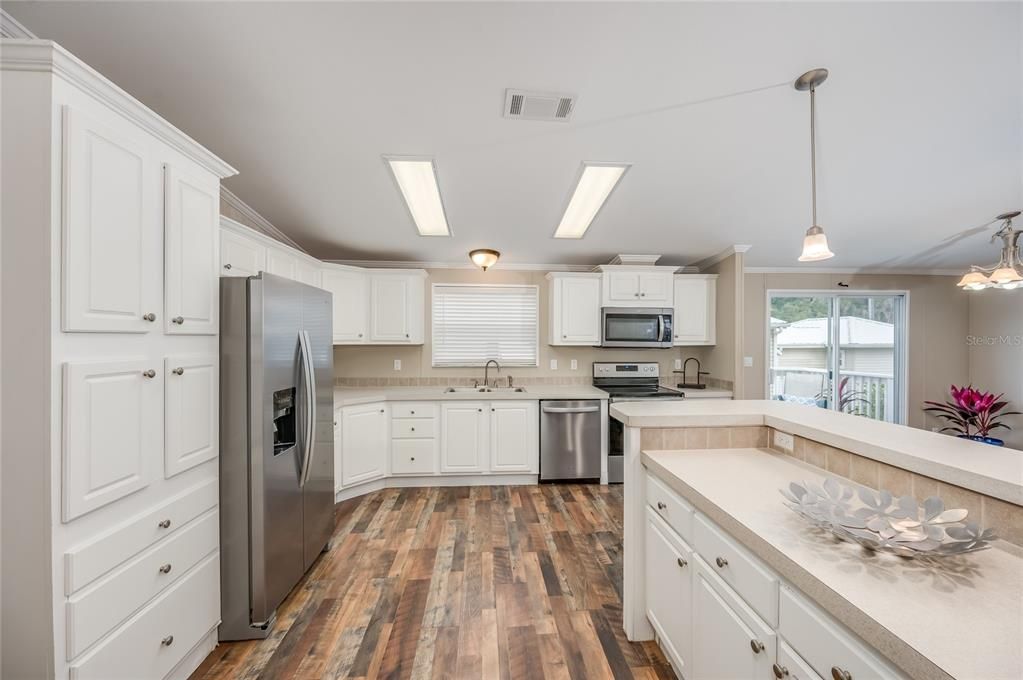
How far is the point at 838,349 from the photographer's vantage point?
4.81 m

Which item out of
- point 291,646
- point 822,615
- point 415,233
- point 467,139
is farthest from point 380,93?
point 291,646

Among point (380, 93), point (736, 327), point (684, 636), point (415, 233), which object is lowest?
point (684, 636)

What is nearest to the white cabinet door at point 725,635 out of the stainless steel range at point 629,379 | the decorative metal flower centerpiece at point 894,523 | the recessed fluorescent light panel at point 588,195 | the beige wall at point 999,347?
the decorative metal flower centerpiece at point 894,523

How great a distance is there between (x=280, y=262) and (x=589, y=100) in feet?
8.08

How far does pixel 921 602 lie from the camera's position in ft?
2.54

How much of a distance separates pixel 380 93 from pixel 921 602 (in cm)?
256

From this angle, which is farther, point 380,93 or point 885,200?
point 885,200

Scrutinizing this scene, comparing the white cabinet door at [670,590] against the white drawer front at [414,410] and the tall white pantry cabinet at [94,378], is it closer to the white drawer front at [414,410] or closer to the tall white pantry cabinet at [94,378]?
the tall white pantry cabinet at [94,378]

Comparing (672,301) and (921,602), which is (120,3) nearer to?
(921,602)

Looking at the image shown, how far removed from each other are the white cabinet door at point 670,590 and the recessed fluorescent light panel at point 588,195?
2209 mm

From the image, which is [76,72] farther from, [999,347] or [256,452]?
[999,347]

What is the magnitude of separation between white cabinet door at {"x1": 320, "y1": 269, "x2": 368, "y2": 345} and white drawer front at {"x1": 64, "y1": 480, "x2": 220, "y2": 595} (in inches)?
88.5

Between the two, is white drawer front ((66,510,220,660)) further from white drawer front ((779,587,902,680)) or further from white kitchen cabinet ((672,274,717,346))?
white kitchen cabinet ((672,274,717,346))

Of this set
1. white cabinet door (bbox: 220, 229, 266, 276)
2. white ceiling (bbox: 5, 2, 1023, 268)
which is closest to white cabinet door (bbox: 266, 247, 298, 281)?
white cabinet door (bbox: 220, 229, 266, 276)
